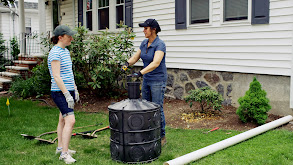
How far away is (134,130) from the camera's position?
12.7 feet

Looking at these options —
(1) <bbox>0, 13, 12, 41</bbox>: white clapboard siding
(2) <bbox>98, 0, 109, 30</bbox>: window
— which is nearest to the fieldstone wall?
(2) <bbox>98, 0, 109, 30</bbox>: window

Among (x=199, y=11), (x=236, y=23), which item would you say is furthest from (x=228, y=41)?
(x=199, y=11)

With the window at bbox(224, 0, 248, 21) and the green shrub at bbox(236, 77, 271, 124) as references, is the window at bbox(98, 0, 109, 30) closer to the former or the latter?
the window at bbox(224, 0, 248, 21)

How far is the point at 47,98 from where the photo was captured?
938 centimetres

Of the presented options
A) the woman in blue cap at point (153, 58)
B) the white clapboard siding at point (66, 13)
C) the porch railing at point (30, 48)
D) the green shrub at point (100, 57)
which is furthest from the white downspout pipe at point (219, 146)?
the white clapboard siding at point (66, 13)

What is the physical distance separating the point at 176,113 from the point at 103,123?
161 centimetres

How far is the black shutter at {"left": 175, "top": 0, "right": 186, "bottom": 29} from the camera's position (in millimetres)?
7949

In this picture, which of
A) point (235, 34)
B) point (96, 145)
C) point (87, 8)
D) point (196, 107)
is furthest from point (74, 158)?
point (87, 8)

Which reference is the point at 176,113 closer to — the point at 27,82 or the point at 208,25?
the point at 208,25

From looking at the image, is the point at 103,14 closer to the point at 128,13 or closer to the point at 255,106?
the point at 128,13

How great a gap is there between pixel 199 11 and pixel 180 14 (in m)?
0.50

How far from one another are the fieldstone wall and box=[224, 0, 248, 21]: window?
1.23 metres

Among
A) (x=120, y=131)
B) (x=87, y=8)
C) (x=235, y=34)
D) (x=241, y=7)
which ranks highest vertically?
(x=87, y=8)

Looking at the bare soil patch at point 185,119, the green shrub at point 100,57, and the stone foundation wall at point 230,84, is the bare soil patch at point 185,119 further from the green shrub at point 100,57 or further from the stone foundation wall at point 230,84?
the green shrub at point 100,57
